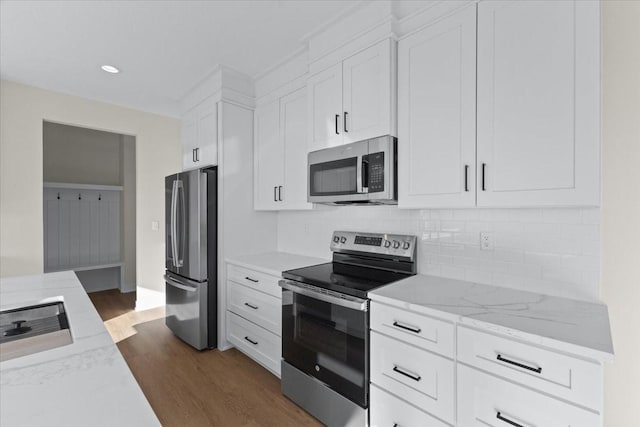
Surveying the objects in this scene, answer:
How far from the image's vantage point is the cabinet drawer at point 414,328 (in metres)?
1.38

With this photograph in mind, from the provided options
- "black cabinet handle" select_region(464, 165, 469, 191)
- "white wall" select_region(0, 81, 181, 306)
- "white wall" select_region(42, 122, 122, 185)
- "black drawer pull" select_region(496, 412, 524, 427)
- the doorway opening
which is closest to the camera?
"black drawer pull" select_region(496, 412, 524, 427)

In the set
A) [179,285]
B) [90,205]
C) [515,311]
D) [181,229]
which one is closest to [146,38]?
[181,229]

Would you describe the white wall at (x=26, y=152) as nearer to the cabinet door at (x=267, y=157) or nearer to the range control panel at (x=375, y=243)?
the cabinet door at (x=267, y=157)

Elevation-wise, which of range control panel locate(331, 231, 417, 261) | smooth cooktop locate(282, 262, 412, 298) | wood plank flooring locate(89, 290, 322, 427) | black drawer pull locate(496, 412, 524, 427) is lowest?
wood plank flooring locate(89, 290, 322, 427)

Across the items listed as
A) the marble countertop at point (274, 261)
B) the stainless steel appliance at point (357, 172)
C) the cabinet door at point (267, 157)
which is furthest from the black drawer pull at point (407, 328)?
the cabinet door at point (267, 157)

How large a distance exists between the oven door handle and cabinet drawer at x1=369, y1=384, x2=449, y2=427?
43cm

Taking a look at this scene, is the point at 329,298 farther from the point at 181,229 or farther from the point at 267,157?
the point at 181,229

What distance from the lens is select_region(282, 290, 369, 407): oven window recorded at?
1.70m

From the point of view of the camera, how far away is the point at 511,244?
68.2 inches

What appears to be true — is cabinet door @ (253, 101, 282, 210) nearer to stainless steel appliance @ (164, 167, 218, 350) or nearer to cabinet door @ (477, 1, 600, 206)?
stainless steel appliance @ (164, 167, 218, 350)

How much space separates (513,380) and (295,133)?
7.14 ft

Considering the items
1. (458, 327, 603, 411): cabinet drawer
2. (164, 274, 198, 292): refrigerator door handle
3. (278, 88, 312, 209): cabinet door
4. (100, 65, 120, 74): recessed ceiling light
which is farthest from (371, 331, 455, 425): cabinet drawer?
(100, 65, 120, 74): recessed ceiling light

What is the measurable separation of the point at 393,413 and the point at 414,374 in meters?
0.27

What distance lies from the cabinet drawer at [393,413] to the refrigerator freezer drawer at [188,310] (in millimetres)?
1813
